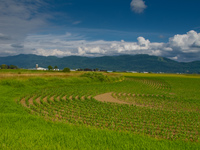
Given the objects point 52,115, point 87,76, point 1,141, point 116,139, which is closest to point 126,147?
point 116,139

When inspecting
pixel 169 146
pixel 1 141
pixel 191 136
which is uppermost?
pixel 1 141

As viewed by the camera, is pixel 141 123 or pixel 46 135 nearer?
pixel 46 135

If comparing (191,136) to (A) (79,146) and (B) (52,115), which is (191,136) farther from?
(B) (52,115)

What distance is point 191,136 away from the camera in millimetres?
11227

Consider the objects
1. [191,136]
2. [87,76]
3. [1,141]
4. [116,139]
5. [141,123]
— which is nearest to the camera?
[1,141]

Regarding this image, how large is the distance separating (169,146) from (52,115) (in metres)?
11.0

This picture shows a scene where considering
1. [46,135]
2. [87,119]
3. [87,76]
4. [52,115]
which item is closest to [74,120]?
[87,119]

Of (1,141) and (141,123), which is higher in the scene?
(1,141)

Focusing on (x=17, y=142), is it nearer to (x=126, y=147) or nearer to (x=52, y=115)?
(x=126, y=147)

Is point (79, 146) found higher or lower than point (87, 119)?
higher

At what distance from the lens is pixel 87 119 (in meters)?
14.1

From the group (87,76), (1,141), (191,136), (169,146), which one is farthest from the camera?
(87,76)

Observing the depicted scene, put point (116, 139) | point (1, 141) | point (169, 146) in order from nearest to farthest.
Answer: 1. point (1, 141)
2. point (169, 146)
3. point (116, 139)

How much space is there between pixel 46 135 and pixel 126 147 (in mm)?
4252
